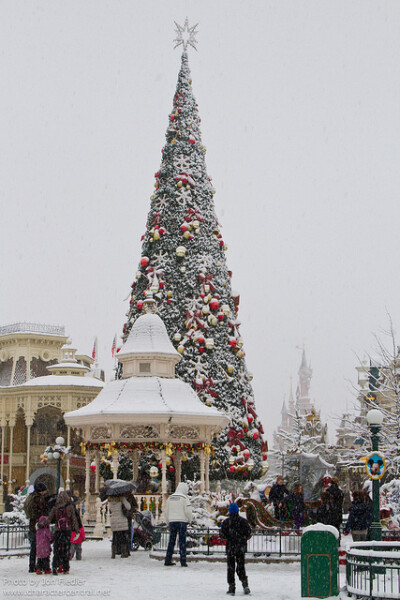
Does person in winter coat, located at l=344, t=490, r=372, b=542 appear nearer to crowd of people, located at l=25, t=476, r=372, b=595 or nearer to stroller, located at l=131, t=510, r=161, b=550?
crowd of people, located at l=25, t=476, r=372, b=595

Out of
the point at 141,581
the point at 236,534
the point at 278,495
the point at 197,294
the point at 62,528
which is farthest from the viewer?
the point at 197,294

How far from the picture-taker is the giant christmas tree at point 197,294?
3056 cm

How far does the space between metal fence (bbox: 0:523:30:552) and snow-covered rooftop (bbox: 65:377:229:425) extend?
13.6ft

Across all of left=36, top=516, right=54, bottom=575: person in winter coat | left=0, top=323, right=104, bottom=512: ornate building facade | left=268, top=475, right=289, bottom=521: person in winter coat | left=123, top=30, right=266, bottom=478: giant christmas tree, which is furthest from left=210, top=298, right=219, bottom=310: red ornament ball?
left=36, top=516, right=54, bottom=575: person in winter coat

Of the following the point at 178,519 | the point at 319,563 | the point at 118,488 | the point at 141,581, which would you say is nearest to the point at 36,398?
the point at 118,488

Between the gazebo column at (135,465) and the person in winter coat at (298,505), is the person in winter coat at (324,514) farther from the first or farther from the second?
the gazebo column at (135,465)

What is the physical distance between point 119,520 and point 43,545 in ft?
10.6

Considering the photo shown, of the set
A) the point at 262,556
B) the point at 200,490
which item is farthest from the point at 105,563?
the point at 200,490

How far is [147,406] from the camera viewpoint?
24188 millimetres

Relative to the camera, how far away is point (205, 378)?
30.4 metres

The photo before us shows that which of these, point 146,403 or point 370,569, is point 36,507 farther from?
point 146,403

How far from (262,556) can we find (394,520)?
3973 millimetres

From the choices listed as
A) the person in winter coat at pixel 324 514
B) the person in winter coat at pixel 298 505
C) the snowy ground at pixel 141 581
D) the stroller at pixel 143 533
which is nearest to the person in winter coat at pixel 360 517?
the person in winter coat at pixel 324 514

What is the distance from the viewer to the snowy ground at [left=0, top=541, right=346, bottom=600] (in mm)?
13070
